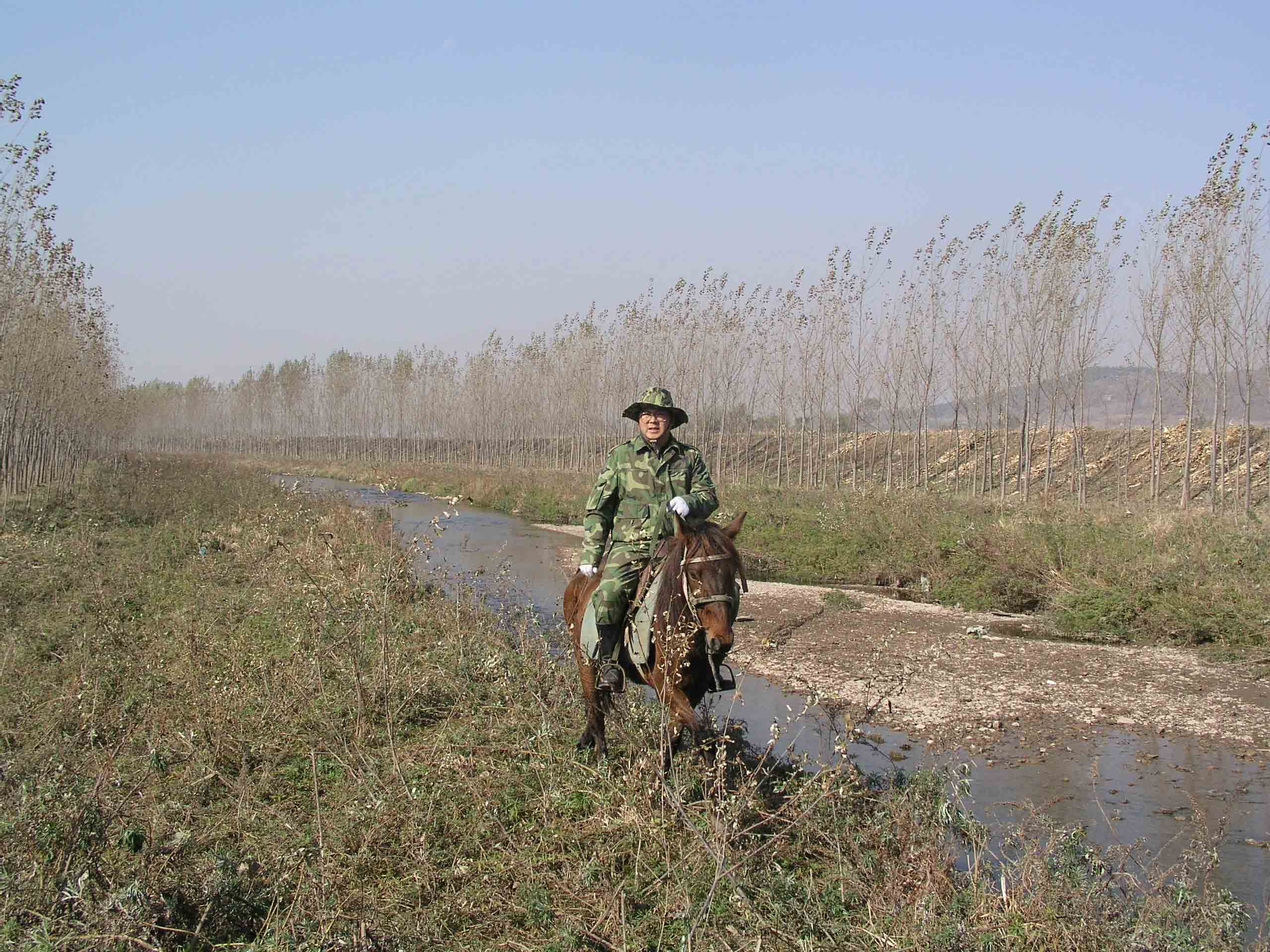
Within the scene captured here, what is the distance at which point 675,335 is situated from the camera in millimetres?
39750

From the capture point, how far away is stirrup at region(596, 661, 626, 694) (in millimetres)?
5453

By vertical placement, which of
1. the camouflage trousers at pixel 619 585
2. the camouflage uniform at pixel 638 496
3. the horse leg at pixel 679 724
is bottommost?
the horse leg at pixel 679 724

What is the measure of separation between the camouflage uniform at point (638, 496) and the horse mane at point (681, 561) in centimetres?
36

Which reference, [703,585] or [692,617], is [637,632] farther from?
[703,585]

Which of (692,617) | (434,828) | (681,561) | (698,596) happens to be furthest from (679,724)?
(434,828)

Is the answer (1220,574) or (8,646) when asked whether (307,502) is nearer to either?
(8,646)

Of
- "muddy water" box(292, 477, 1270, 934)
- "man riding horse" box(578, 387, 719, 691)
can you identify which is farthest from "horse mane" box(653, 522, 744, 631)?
"muddy water" box(292, 477, 1270, 934)

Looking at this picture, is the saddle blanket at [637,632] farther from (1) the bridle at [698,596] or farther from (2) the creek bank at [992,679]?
(2) the creek bank at [992,679]

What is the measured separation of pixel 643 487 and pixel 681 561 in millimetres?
778

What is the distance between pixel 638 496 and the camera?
5668mm

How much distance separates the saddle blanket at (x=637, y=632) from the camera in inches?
205

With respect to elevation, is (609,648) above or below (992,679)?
above

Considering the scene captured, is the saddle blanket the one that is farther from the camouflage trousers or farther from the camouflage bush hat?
the camouflage bush hat

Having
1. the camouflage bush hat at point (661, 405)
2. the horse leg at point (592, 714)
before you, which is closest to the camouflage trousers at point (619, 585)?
the horse leg at point (592, 714)
